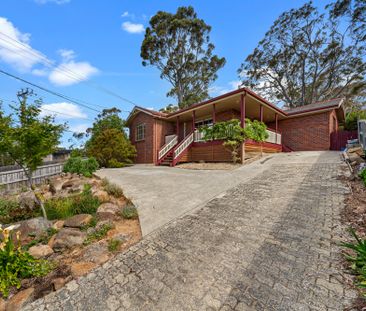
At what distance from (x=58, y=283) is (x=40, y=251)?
3.14ft

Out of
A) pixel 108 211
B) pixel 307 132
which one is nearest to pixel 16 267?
pixel 108 211

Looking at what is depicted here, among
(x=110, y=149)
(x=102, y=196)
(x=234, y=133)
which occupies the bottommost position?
(x=102, y=196)

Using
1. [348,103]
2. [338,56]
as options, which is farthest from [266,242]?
[348,103]

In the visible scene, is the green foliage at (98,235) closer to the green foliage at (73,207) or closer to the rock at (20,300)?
the green foliage at (73,207)

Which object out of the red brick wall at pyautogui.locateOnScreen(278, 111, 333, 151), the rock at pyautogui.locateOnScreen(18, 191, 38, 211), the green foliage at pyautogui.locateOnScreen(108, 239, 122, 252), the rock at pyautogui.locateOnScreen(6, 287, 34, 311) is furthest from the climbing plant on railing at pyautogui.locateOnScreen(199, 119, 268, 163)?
the rock at pyautogui.locateOnScreen(6, 287, 34, 311)

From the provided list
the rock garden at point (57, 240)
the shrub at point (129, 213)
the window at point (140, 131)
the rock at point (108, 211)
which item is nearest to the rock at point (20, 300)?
the rock garden at point (57, 240)

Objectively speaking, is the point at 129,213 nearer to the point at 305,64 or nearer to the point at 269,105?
the point at 269,105

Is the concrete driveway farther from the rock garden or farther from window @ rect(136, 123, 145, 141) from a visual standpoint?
window @ rect(136, 123, 145, 141)

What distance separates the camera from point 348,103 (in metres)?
24.1

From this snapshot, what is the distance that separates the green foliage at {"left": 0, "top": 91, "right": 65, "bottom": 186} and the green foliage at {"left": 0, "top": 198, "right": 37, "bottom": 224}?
46.0 inches

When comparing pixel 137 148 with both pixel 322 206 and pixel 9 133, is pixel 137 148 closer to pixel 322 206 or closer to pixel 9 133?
pixel 9 133

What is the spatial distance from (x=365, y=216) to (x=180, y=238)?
10.2 ft

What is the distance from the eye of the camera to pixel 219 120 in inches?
524

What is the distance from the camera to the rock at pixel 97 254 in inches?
106
